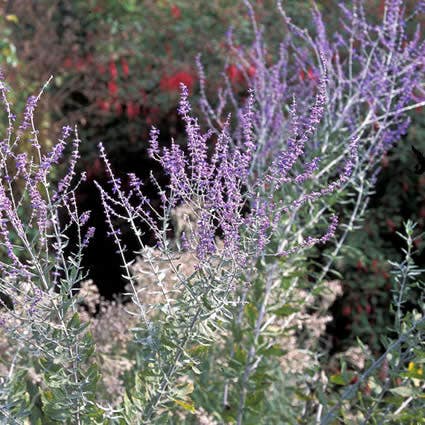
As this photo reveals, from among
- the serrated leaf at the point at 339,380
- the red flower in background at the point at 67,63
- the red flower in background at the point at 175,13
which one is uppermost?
the serrated leaf at the point at 339,380

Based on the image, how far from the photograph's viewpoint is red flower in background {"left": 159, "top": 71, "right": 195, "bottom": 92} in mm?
6711

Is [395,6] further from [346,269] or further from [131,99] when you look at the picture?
[131,99]

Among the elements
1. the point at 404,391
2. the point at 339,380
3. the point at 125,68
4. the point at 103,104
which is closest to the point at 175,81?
the point at 103,104

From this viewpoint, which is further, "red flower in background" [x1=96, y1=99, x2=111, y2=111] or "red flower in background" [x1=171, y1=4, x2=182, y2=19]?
"red flower in background" [x1=171, y1=4, x2=182, y2=19]

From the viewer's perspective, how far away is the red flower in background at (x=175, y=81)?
6.71 meters

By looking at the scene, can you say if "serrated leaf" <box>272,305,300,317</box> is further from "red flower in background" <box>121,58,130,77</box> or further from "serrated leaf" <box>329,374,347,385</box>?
"red flower in background" <box>121,58,130,77</box>

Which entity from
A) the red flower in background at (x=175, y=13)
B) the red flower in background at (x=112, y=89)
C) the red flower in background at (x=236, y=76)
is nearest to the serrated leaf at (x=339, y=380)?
the red flower in background at (x=236, y=76)

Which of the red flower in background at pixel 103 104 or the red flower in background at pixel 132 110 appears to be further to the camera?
the red flower in background at pixel 103 104

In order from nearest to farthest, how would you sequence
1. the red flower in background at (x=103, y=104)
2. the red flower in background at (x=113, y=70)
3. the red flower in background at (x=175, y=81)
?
the red flower in background at (x=175, y=81), the red flower in background at (x=103, y=104), the red flower in background at (x=113, y=70)

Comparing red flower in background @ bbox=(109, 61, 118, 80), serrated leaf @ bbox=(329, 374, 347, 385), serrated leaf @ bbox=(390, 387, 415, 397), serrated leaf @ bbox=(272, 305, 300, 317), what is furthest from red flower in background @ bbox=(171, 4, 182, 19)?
serrated leaf @ bbox=(390, 387, 415, 397)

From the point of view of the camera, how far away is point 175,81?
22.3 feet

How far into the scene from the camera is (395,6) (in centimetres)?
394

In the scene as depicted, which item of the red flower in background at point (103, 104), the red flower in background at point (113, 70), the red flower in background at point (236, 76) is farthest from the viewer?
the red flower in background at point (113, 70)

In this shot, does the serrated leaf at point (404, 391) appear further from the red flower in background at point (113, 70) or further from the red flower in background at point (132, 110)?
the red flower in background at point (113, 70)
